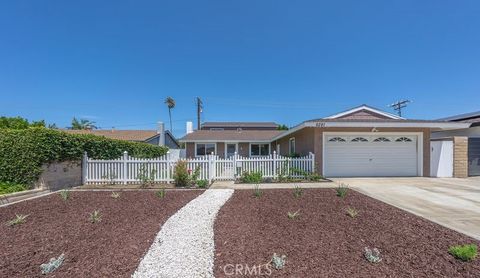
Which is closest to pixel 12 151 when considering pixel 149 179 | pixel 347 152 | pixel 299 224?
pixel 149 179

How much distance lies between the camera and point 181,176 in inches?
393

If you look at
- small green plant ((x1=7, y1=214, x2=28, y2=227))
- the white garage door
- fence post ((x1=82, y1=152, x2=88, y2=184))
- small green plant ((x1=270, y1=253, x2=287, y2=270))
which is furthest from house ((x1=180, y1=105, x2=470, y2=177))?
small green plant ((x1=7, y1=214, x2=28, y2=227))

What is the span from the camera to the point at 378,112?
16.9 meters

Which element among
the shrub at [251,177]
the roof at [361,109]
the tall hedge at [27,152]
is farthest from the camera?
the roof at [361,109]

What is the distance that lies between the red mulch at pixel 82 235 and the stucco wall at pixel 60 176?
2.23 m

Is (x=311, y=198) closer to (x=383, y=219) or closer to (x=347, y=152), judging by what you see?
(x=383, y=219)

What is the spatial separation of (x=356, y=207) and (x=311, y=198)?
126cm

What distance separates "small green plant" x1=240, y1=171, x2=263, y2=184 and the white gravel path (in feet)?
16.8

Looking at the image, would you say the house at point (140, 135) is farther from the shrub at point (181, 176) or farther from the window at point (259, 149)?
the shrub at point (181, 176)

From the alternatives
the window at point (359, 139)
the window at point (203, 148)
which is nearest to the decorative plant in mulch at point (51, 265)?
the window at point (359, 139)

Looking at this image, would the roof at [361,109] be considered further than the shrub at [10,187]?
Yes

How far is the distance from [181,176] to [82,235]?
18.2 feet

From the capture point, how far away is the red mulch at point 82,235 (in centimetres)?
343

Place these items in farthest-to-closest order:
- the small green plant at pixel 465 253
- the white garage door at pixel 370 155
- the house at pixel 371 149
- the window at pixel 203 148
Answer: the window at pixel 203 148
the white garage door at pixel 370 155
the house at pixel 371 149
the small green plant at pixel 465 253
